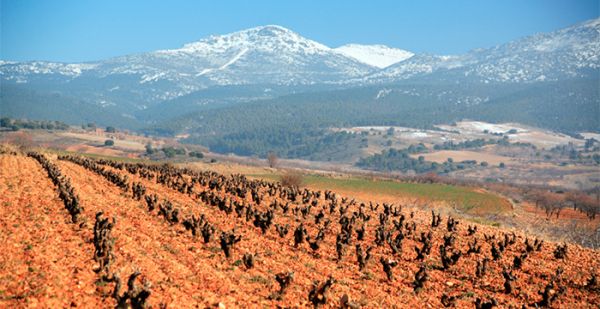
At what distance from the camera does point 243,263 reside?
2123 cm

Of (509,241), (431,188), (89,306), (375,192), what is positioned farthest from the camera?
(431,188)

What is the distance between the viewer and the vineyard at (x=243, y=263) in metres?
16.4

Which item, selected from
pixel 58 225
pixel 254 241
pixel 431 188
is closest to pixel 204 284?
pixel 254 241

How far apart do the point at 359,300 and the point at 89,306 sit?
820cm

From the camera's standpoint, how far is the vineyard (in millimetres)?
16359

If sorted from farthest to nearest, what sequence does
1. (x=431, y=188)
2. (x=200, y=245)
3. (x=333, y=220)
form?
(x=431, y=188) → (x=333, y=220) → (x=200, y=245)

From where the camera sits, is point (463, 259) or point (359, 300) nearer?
point (359, 300)

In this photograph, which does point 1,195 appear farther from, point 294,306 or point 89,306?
point 294,306

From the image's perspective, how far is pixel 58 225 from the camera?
81.1 ft

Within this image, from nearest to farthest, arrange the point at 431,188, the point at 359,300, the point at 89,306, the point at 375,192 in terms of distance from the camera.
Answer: the point at 89,306
the point at 359,300
the point at 375,192
the point at 431,188

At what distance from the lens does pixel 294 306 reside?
1655cm

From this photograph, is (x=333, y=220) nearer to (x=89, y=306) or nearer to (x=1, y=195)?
(x=1, y=195)

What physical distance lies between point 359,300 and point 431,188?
75315mm

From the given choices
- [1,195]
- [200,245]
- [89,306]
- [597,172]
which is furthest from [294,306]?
[597,172]
